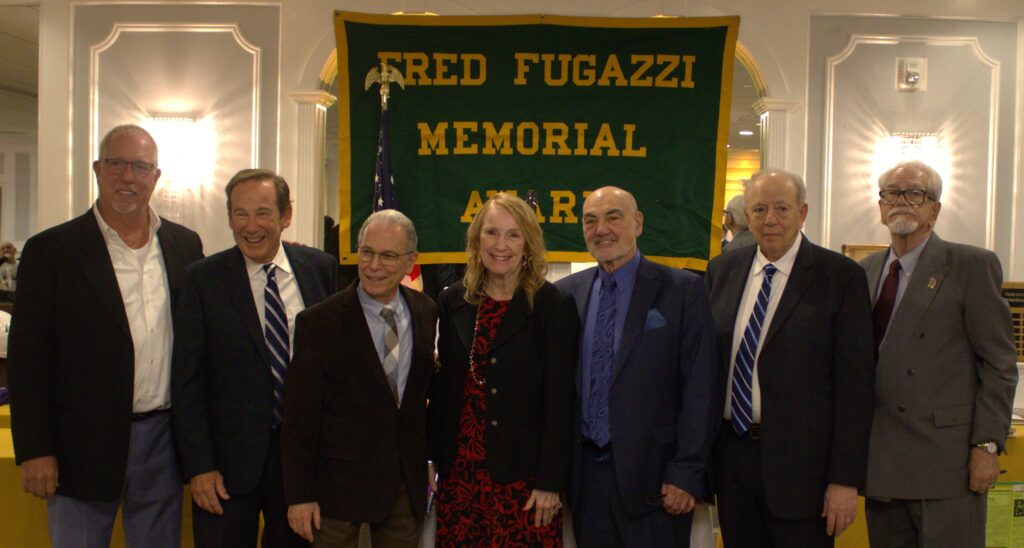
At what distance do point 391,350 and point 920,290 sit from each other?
169 centimetres

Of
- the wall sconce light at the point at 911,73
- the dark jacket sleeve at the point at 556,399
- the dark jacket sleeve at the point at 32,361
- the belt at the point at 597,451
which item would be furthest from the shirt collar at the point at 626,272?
the wall sconce light at the point at 911,73

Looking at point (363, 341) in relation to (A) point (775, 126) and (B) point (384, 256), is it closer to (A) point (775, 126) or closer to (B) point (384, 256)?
(B) point (384, 256)

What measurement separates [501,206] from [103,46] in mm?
4445

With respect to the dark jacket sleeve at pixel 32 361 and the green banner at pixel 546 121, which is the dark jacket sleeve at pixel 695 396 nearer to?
the dark jacket sleeve at pixel 32 361

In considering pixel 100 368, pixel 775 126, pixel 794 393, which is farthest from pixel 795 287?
pixel 775 126

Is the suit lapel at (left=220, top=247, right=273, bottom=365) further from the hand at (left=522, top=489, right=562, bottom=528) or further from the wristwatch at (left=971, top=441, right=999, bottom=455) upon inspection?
the wristwatch at (left=971, top=441, right=999, bottom=455)

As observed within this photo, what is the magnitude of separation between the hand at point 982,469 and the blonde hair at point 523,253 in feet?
4.84

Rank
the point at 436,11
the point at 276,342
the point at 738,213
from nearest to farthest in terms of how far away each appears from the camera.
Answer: the point at 276,342, the point at 738,213, the point at 436,11

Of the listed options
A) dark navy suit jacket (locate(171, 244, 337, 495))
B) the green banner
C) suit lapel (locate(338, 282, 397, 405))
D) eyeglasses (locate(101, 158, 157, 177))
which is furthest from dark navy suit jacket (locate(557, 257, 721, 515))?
the green banner

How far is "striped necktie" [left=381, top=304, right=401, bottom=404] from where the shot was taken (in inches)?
88.1

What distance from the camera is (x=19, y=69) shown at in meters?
9.81

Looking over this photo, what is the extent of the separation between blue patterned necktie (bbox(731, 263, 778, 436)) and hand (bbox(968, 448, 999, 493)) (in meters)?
0.73

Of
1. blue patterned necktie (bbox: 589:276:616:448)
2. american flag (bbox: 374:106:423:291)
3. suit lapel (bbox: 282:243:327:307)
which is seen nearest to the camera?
blue patterned necktie (bbox: 589:276:616:448)

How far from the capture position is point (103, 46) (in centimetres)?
546
